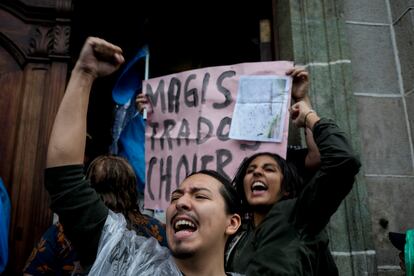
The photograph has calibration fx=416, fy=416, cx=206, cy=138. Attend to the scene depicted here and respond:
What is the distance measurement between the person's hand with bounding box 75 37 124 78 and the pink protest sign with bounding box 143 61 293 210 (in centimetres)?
128

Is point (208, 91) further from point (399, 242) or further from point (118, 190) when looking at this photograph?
point (399, 242)

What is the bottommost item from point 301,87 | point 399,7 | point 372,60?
point 301,87

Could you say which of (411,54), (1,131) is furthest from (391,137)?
(1,131)

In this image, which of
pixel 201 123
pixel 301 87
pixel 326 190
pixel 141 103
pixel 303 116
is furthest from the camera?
pixel 141 103

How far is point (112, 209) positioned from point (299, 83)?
1437mm

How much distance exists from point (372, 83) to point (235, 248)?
2097mm

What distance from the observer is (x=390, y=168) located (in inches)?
129

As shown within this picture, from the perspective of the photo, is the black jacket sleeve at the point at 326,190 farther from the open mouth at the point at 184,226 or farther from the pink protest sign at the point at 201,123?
the pink protest sign at the point at 201,123

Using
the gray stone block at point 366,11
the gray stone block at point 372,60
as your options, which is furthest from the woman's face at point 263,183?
the gray stone block at point 366,11

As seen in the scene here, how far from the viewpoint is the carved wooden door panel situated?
2.94m

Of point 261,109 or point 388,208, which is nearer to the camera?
point 261,109

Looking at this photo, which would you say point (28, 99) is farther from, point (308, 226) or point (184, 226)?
point (308, 226)

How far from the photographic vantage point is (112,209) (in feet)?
6.81

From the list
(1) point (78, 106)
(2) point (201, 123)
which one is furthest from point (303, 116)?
(1) point (78, 106)
